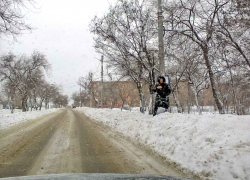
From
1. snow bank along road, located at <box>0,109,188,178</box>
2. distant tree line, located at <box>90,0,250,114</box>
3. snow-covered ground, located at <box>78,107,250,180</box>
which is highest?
distant tree line, located at <box>90,0,250,114</box>

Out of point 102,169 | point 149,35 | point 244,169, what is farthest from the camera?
point 149,35

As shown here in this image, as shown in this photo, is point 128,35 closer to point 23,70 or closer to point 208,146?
point 208,146

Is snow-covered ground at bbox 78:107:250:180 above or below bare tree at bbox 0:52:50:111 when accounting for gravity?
below

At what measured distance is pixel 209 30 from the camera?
34.7 feet

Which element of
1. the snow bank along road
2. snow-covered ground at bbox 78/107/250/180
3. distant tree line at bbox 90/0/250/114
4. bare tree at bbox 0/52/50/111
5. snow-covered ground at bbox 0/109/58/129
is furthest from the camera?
bare tree at bbox 0/52/50/111

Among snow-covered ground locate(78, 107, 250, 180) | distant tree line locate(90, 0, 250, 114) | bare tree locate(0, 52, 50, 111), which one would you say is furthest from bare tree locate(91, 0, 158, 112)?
bare tree locate(0, 52, 50, 111)

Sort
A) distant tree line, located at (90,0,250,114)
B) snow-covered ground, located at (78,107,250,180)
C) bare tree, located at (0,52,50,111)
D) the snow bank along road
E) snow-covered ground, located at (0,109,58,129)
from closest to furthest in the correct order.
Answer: snow-covered ground, located at (78,107,250,180), the snow bank along road, distant tree line, located at (90,0,250,114), snow-covered ground, located at (0,109,58,129), bare tree, located at (0,52,50,111)

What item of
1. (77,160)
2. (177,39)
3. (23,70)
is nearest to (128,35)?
(177,39)

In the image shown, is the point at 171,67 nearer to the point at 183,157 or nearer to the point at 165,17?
the point at 165,17

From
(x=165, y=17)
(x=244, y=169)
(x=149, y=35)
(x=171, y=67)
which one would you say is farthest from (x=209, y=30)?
(x=244, y=169)

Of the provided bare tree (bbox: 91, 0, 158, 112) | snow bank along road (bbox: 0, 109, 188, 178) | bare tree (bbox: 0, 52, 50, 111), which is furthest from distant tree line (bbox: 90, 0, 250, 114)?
bare tree (bbox: 0, 52, 50, 111)

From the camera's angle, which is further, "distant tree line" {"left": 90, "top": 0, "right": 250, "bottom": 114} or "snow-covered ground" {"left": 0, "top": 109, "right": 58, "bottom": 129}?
"snow-covered ground" {"left": 0, "top": 109, "right": 58, "bottom": 129}

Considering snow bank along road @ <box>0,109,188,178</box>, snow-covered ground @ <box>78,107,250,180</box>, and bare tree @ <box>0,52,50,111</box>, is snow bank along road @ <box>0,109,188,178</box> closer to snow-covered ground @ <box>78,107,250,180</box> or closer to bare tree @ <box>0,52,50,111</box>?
snow-covered ground @ <box>78,107,250,180</box>

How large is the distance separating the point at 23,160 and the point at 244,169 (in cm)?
537
